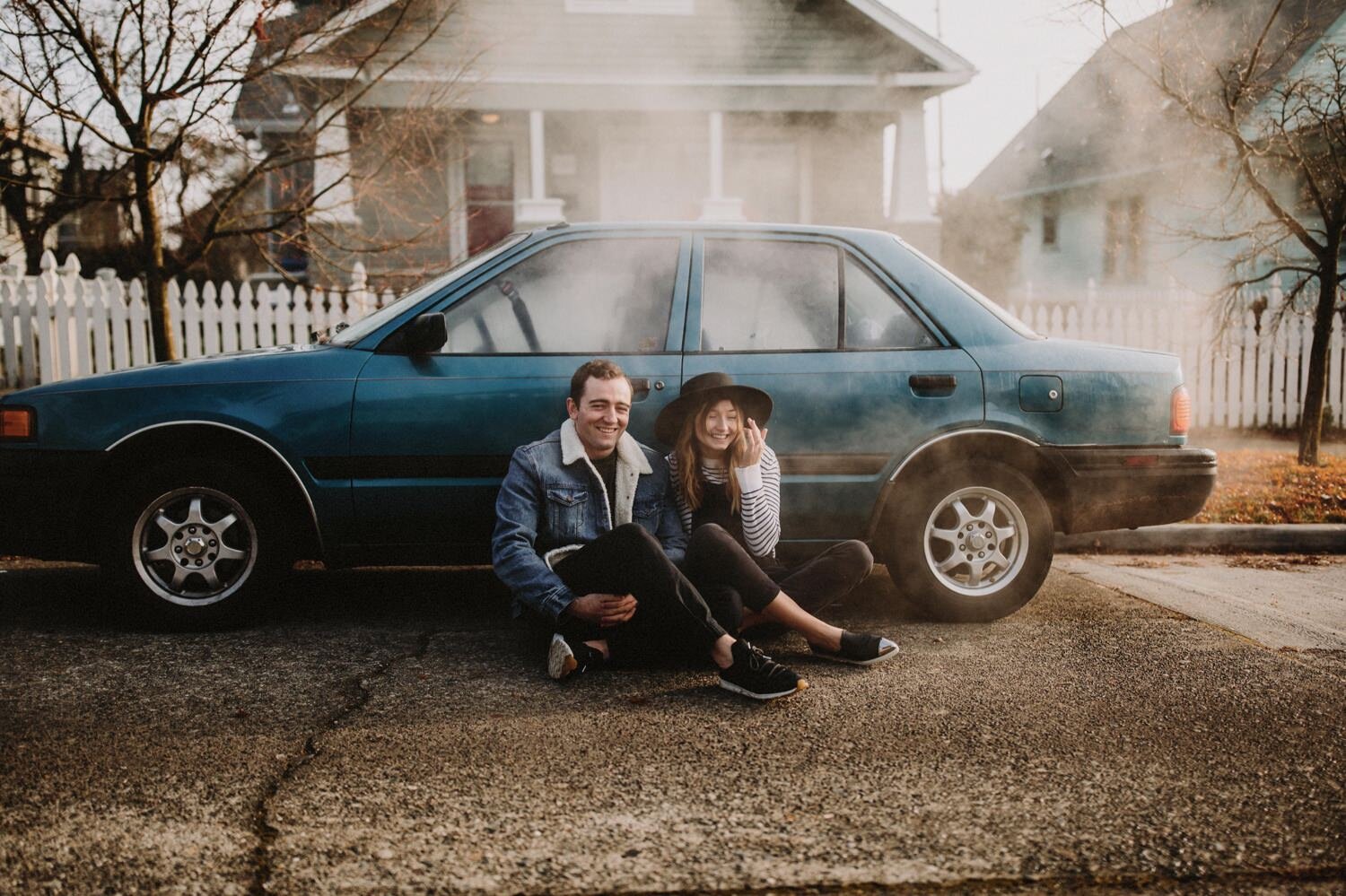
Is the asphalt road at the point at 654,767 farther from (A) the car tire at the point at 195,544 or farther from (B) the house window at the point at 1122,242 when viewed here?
(B) the house window at the point at 1122,242

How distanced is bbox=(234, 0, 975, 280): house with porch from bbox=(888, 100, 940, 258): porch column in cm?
3

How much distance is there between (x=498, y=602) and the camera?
466cm

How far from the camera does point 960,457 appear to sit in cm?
413

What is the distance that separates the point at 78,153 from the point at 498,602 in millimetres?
13937

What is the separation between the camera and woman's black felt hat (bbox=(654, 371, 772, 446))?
3.75m

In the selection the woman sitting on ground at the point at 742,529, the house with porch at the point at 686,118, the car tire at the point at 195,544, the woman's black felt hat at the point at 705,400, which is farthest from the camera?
the house with porch at the point at 686,118

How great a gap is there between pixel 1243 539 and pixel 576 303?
14.5 ft

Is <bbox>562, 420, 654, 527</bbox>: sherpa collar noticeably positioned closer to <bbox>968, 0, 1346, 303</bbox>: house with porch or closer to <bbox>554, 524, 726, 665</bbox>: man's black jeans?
<bbox>554, 524, 726, 665</bbox>: man's black jeans

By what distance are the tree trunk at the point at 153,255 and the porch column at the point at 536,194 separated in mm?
6025

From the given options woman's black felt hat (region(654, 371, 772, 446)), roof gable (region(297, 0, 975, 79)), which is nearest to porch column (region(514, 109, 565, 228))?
roof gable (region(297, 0, 975, 79))

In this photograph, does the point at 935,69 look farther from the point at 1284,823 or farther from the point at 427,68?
the point at 1284,823

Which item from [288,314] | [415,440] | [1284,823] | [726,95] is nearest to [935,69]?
[726,95]

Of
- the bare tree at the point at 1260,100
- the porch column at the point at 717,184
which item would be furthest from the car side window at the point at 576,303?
the porch column at the point at 717,184

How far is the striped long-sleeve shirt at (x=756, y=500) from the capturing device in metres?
3.77
